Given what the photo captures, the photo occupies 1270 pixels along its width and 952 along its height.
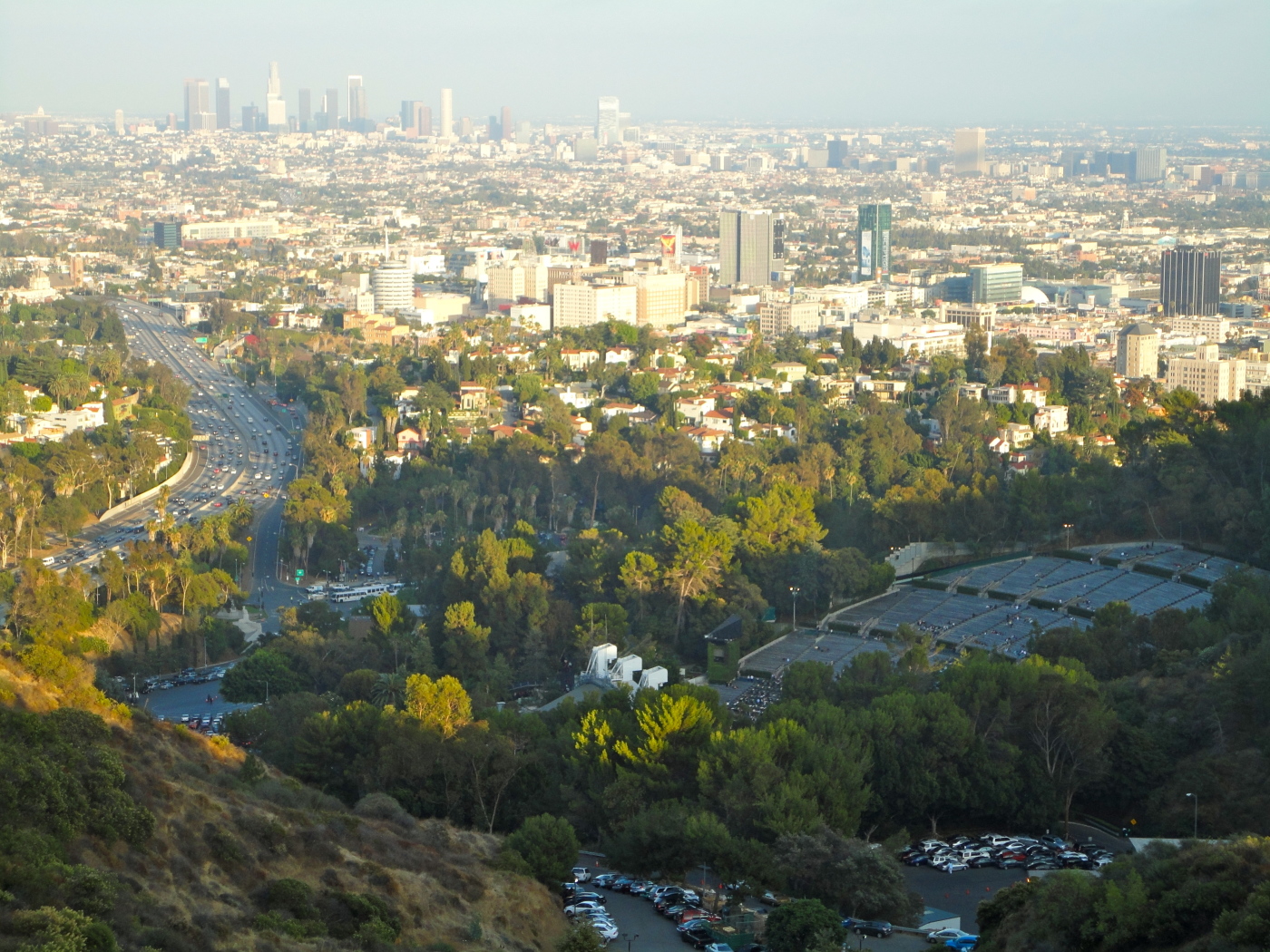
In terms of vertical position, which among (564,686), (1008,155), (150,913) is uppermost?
(1008,155)

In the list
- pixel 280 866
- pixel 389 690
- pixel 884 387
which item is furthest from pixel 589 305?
pixel 280 866

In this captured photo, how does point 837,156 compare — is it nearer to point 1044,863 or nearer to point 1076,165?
point 1076,165

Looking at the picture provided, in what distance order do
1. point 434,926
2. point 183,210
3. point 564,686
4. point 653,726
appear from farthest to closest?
point 183,210, point 564,686, point 653,726, point 434,926

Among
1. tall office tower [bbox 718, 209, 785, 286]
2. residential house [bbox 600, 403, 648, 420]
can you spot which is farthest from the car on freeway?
tall office tower [bbox 718, 209, 785, 286]

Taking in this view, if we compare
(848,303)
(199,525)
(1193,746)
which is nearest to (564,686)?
(1193,746)

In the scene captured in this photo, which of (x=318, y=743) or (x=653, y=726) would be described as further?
(x=318, y=743)

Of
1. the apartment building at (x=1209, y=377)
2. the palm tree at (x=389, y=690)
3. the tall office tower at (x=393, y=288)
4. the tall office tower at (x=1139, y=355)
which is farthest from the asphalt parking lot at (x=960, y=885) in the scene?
the tall office tower at (x=393, y=288)

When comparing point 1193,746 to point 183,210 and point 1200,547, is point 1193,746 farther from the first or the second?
point 183,210

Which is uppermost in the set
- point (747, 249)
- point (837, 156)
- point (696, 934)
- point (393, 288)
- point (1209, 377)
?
point (837, 156)

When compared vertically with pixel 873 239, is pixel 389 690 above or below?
below
